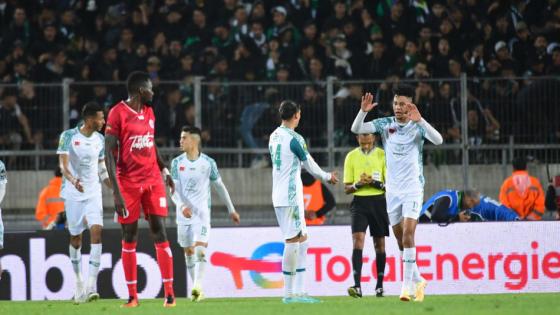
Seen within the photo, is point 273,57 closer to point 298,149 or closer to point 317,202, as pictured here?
point 317,202

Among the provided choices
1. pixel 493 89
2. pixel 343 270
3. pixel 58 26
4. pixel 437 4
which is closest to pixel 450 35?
pixel 437 4

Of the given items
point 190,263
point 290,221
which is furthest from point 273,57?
point 290,221

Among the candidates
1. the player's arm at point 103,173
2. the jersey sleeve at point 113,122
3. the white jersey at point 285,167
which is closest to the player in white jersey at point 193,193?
the player's arm at point 103,173

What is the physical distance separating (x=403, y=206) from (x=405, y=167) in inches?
17.1

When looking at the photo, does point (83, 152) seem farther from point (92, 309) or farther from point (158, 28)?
point (158, 28)

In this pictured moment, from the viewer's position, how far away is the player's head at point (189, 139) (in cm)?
1471

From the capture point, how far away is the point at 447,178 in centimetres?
1697

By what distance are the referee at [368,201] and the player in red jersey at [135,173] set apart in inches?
117

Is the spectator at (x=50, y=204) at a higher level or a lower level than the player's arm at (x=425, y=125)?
lower

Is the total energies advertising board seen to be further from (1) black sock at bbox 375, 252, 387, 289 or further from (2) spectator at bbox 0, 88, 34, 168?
(2) spectator at bbox 0, 88, 34, 168

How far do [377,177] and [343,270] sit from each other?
196 cm

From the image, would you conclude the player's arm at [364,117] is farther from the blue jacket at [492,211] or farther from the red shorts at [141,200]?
the blue jacket at [492,211]

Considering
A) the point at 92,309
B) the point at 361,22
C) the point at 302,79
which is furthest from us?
the point at 361,22

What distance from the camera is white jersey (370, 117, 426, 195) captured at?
12.5m
